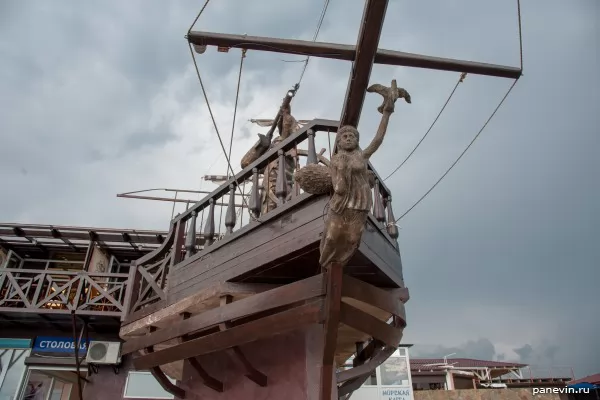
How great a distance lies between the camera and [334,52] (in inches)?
143

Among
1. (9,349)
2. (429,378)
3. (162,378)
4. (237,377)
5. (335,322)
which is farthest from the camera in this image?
(429,378)

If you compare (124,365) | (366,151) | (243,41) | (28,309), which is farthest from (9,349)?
(366,151)

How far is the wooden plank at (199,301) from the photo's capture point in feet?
12.1

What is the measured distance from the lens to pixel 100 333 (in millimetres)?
8656

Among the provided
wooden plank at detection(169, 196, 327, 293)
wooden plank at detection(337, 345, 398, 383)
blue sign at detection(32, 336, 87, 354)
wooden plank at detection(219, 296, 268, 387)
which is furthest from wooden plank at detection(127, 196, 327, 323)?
blue sign at detection(32, 336, 87, 354)

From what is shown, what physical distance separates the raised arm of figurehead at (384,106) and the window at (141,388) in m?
7.51

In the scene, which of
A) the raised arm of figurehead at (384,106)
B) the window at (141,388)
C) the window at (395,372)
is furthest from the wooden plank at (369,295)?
the window at (395,372)

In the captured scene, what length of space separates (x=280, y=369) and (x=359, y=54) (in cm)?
288

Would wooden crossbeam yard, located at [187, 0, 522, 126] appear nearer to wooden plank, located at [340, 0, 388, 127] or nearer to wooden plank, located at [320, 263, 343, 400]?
wooden plank, located at [340, 0, 388, 127]

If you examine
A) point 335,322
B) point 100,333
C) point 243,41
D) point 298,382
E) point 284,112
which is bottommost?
point 298,382

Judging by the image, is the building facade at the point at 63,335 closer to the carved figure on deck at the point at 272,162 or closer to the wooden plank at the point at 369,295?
the carved figure on deck at the point at 272,162

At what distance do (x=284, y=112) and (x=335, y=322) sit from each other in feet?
13.3

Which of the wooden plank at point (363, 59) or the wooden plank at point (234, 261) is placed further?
the wooden plank at point (234, 261)

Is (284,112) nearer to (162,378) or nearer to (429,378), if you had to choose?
(162,378)
